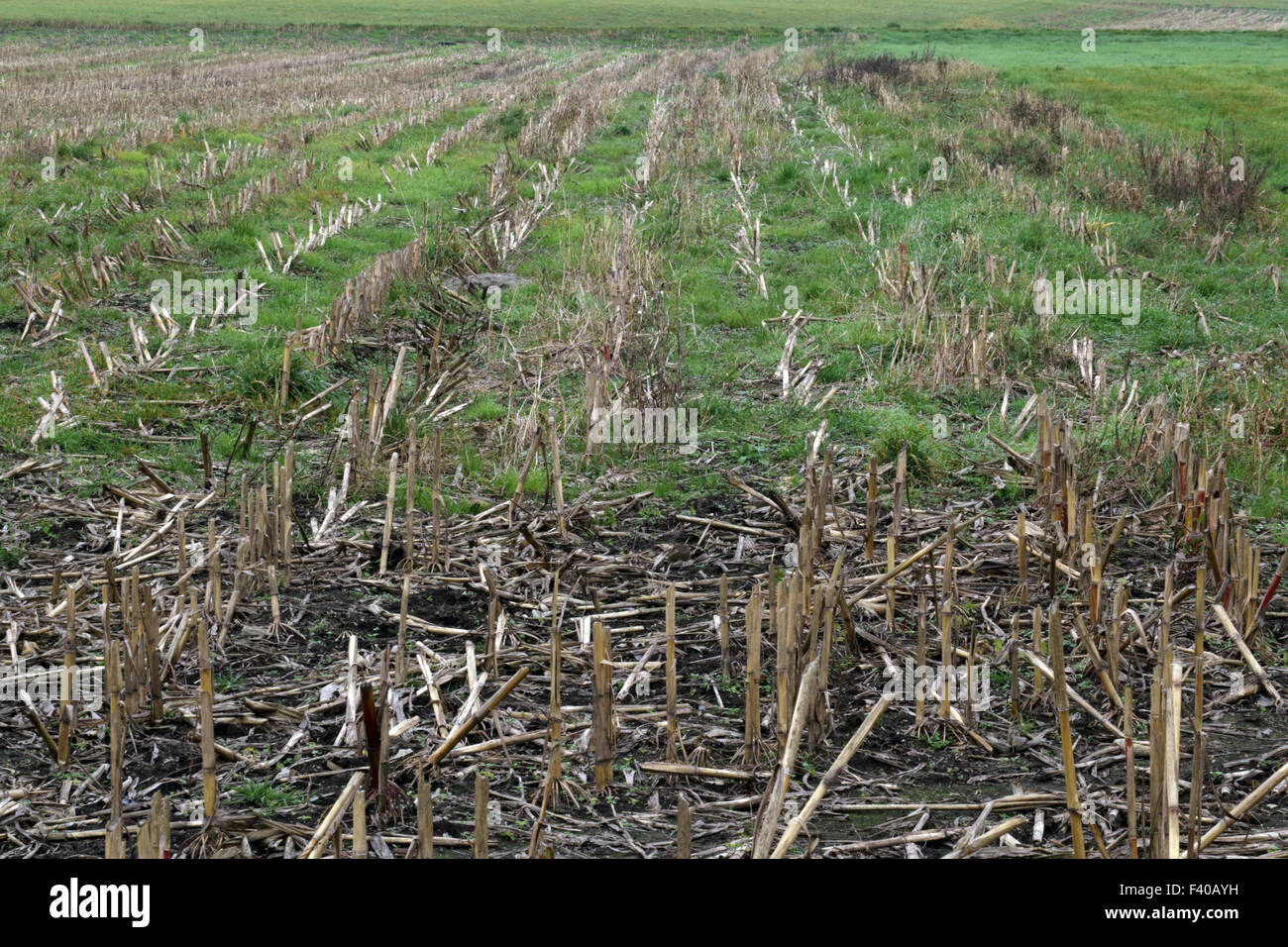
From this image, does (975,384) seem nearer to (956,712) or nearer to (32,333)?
(956,712)

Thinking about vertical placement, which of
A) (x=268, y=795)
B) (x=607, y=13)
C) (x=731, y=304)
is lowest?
(x=268, y=795)

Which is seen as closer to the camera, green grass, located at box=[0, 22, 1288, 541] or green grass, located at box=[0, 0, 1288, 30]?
green grass, located at box=[0, 22, 1288, 541]

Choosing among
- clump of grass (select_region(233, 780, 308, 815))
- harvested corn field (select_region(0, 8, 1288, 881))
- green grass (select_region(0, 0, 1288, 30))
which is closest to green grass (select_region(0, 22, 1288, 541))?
harvested corn field (select_region(0, 8, 1288, 881))

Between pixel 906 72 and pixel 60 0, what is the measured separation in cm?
6204

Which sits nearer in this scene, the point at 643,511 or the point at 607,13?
the point at 643,511

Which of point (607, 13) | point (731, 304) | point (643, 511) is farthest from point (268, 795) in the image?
point (607, 13)

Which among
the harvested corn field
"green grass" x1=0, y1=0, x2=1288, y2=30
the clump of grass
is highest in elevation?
"green grass" x1=0, y1=0, x2=1288, y2=30

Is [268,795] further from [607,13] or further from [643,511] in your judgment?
[607,13]

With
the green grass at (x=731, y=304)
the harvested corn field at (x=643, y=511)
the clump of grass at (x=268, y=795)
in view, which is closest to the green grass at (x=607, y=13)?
the green grass at (x=731, y=304)

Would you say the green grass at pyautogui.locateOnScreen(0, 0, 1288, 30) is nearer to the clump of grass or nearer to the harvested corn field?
the harvested corn field

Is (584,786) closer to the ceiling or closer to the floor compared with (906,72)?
closer to the floor

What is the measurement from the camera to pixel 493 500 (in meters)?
6.86

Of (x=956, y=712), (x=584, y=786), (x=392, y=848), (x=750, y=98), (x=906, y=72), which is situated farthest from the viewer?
(x=906, y=72)

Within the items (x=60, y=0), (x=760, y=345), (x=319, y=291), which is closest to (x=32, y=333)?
(x=319, y=291)
